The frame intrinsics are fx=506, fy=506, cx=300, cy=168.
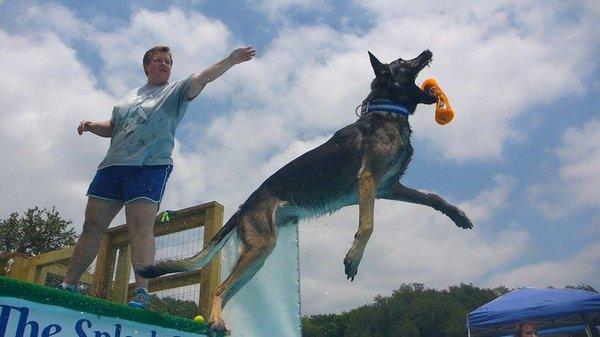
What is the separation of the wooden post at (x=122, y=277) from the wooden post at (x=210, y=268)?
1.42 meters

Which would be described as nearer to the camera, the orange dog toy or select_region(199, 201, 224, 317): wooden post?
the orange dog toy

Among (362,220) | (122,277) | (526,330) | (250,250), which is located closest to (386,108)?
(362,220)

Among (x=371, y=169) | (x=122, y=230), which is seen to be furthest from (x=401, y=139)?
(x=122, y=230)

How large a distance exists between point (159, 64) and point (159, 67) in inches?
1.0

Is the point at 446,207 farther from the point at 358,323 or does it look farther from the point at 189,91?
the point at 358,323

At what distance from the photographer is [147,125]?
4.06 metres

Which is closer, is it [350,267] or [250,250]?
[350,267]

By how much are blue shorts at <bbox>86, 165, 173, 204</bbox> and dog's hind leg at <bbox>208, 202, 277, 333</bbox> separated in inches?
32.7

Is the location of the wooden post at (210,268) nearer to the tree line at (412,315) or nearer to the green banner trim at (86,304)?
the green banner trim at (86,304)

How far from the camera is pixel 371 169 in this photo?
435 centimetres

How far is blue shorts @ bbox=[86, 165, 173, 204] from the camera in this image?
12.7 feet

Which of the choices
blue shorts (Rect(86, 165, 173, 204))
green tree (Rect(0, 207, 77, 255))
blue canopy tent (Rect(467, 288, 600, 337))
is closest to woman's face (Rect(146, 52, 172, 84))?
blue shorts (Rect(86, 165, 173, 204))

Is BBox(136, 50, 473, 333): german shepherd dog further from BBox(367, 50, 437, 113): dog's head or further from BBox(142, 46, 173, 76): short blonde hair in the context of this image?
BBox(142, 46, 173, 76): short blonde hair

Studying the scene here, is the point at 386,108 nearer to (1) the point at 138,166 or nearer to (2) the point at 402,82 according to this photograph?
(2) the point at 402,82
